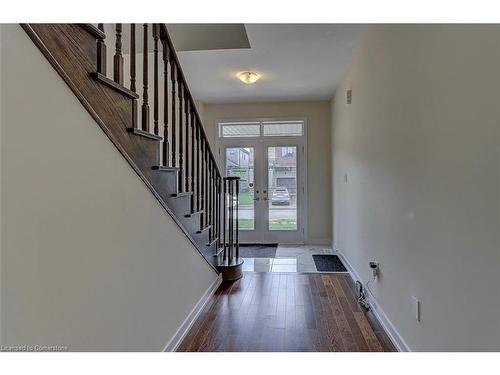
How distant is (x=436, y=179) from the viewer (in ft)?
5.20

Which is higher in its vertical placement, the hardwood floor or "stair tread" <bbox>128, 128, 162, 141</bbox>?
"stair tread" <bbox>128, 128, 162, 141</bbox>

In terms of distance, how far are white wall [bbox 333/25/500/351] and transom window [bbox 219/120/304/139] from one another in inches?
106

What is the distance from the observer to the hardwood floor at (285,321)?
2.14 m

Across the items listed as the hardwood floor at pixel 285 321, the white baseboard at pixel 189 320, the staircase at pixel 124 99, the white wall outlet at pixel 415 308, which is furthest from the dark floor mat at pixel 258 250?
the white wall outlet at pixel 415 308

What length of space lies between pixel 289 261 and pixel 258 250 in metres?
0.84

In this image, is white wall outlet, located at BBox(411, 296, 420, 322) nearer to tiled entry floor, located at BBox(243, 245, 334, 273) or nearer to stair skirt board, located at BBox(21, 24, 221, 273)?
stair skirt board, located at BBox(21, 24, 221, 273)

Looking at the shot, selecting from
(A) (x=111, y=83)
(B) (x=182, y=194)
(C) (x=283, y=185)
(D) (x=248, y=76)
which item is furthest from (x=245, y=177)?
(A) (x=111, y=83)

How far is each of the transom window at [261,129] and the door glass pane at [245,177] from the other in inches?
10.7

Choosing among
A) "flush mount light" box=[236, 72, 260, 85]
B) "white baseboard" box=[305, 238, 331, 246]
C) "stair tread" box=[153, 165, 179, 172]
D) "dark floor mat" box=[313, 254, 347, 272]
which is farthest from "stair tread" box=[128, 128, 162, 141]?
"white baseboard" box=[305, 238, 331, 246]

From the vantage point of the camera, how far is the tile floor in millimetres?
4027

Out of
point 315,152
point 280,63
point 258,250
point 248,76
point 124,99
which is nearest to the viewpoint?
point 124,99

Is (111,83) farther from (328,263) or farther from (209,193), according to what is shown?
(328,263)

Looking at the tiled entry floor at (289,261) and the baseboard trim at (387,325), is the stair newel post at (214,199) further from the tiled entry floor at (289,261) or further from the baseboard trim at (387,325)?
the baseboard trim at (387,325)
